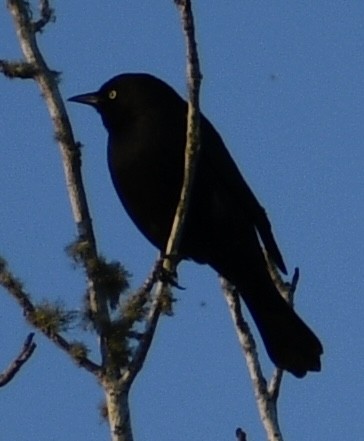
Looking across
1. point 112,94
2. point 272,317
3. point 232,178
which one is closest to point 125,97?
point 112,94

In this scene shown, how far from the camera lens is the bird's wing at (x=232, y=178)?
6070 millimetres

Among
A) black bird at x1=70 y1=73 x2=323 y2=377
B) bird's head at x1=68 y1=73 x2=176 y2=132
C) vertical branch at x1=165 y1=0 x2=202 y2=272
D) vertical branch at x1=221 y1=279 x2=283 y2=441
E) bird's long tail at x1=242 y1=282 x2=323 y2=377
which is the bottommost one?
vertical branch at x1=221 y1=279 x2=283 y2=441

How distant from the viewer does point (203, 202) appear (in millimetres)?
5961

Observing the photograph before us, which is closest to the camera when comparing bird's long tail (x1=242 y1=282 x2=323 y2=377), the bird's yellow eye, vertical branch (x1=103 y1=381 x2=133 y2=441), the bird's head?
vertical branch (x1=103 y1=381 x2=133 y2=441)

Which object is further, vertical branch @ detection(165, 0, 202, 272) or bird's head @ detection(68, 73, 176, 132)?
bird's head @ detection(68, 73, 176, 132)

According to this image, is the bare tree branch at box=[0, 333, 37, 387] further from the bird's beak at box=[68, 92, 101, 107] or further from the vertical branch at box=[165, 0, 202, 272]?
the bird's beak at box=[68, 92, 101, 107]

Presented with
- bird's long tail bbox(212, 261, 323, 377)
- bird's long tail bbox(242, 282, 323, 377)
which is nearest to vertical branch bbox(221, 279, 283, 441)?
bird's long tail bbox(242, 282, 323, 377)

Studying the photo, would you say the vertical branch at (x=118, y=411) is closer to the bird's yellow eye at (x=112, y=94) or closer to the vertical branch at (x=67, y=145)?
the vertical branch at (x=67, y=145)

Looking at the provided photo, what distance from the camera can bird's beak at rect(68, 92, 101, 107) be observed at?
6.55 metres

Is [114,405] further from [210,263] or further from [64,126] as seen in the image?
[210,263]

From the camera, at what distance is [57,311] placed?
4.12m

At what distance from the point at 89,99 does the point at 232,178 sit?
0.89 metres

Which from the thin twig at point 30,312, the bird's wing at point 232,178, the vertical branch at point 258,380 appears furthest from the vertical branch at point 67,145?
the bird's wing at point 232,178

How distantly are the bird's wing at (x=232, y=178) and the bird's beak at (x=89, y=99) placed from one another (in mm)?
610
